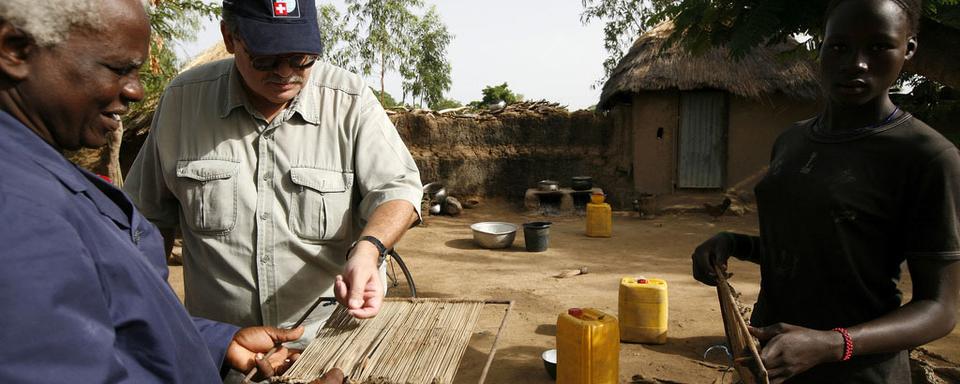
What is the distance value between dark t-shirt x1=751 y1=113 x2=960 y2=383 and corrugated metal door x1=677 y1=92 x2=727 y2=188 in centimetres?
1045

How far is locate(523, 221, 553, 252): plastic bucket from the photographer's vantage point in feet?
26.7

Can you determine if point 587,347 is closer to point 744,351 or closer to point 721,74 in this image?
point 744,351

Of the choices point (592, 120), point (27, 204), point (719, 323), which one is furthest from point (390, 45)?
point (27, 204)

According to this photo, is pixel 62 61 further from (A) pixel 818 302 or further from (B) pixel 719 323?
(B) pixel 719 323

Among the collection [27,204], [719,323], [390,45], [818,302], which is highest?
[390,45]

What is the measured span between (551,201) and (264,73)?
1048 cm

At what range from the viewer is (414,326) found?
1760mm

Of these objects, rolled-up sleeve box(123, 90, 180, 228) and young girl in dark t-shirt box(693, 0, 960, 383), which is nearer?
young girl in dark t-shirt box(693, 0, 960, 383)

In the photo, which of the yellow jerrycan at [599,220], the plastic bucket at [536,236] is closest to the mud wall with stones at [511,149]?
the yellow jerrycan at [599,220]

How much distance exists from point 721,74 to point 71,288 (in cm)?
1186

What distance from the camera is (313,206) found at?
1.90 m

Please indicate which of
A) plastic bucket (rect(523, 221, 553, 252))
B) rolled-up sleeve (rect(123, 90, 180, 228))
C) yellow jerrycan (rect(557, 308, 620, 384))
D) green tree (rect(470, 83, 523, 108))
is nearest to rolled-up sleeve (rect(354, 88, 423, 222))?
rolled-up sleeve (rect(123, 90, 180, 228))

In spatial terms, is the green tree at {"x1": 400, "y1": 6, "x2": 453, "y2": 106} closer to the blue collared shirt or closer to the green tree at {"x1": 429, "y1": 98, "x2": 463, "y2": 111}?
the green tree at {"x1": 429, "y1": 98, "x2": 463, "y2": 111}

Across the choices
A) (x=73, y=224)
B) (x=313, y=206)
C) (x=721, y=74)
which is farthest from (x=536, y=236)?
(x=73, y=224)
